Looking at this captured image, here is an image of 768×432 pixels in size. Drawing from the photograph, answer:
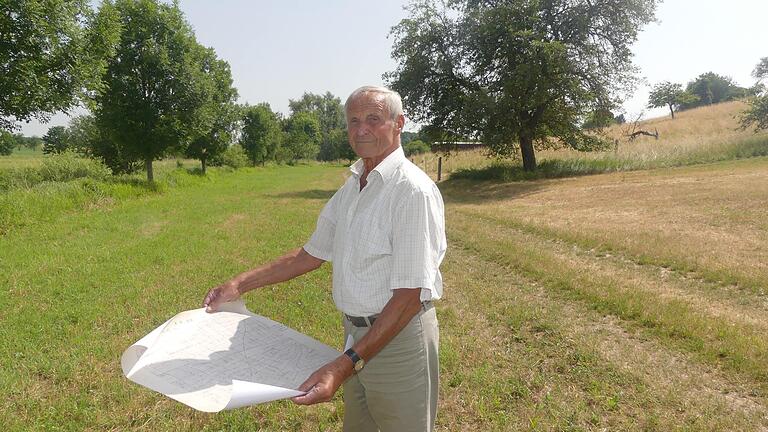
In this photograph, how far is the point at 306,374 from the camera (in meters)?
1.98

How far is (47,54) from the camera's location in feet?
46.2

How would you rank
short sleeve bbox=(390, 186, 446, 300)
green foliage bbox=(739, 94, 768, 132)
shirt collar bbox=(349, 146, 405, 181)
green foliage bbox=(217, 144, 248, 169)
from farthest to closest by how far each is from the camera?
green foliage bbox=(217, 144, 248, 169) → green foliage bbox=(739, 94, 768, 132) → shirt collar bbox=(349, 146, 405, 181) → short sleeve bbox=(390, 186, 446, 300)

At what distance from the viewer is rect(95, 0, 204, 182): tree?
2198 centimetres

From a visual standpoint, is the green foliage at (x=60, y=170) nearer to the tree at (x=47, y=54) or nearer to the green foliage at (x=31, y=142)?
the tree at (x=47, y=54)

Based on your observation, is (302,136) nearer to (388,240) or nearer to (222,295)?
(222,295)

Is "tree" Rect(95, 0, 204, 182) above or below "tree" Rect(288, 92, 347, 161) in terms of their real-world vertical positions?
below

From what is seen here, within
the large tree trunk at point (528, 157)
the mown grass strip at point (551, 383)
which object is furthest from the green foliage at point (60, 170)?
the mown grass strip at point (551, 383)

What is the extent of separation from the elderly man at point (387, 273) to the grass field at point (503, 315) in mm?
1972

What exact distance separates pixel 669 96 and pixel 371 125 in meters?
80.7

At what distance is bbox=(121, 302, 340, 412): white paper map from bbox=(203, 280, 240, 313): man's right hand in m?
0.06

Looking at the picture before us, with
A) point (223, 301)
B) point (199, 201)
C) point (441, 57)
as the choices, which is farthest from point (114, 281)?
point (441, 57)

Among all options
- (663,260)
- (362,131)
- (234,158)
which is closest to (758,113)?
(663,260)

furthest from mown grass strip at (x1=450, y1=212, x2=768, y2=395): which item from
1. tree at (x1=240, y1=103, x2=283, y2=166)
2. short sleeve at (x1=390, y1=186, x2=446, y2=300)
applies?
tree at (x1=240, y1=103, x2=283, y2=166)

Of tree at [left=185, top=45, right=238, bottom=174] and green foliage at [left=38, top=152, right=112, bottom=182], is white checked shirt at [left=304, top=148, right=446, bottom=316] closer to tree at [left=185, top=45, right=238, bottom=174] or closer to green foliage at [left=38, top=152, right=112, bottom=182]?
tree at [left=185, top=45, right=238, bottom=174]
